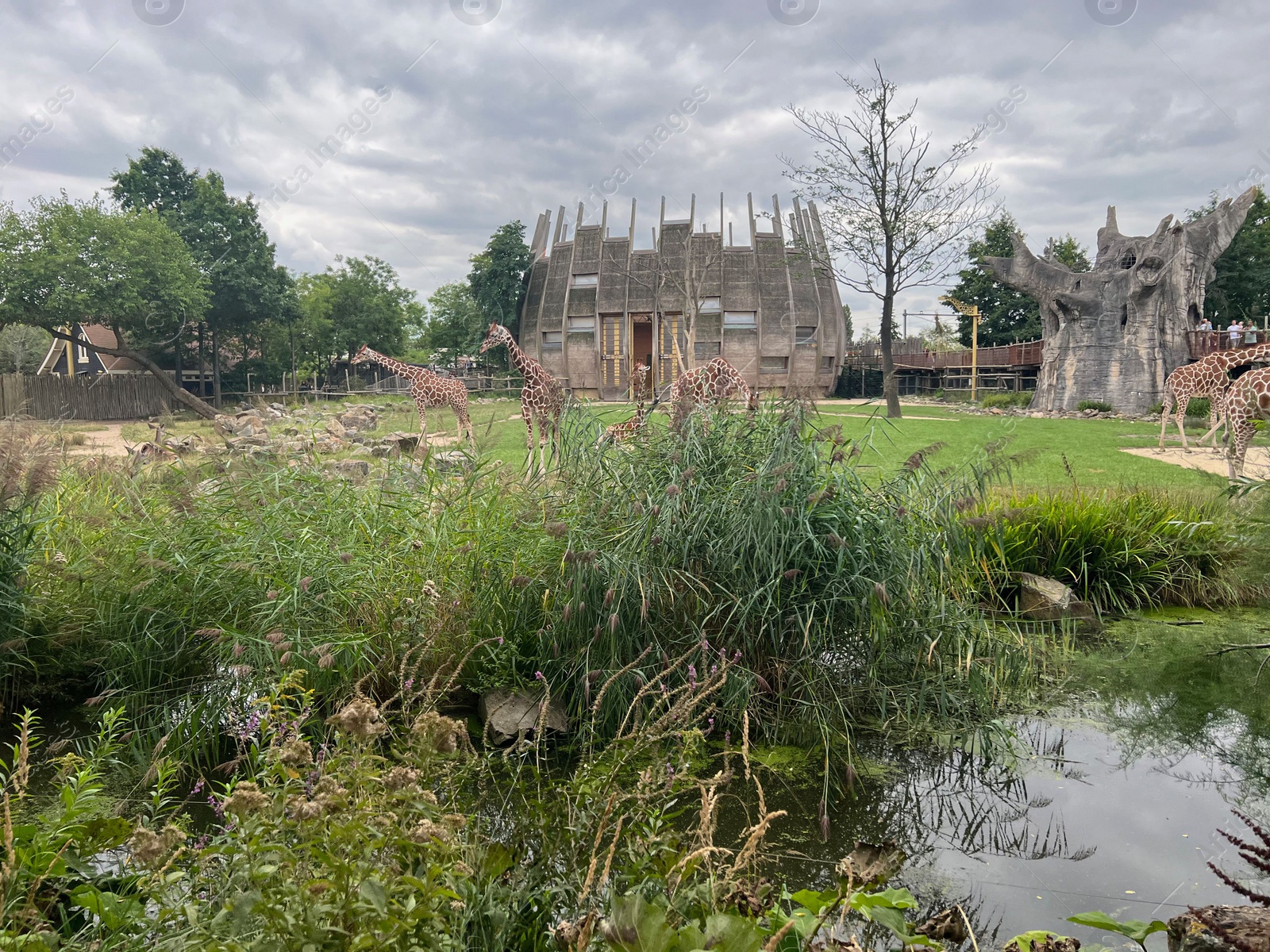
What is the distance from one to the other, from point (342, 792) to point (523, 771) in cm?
205

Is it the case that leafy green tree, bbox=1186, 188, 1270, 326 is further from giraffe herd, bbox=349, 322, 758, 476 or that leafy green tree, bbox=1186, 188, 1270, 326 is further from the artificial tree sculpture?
giraffe herd, bbox=349, 322, 758, 476

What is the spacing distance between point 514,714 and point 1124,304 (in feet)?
75.9

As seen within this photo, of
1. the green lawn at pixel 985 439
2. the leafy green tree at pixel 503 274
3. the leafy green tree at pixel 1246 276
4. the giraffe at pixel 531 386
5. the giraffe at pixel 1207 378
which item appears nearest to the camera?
the green lawn at pixel 985 439

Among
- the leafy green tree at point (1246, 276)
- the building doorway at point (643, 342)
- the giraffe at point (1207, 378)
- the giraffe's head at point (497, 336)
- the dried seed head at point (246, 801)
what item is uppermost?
the leafy green tree at point (1246, 276)

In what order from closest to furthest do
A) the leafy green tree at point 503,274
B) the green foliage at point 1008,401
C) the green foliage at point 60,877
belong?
the green foliage at point 60,877 → the green foliage at point 1008,401 → the leafy green tree at point 503,274

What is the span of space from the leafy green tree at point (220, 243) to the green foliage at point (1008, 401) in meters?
22.7

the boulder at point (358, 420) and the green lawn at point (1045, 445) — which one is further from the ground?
the boulder at point (358, 420)

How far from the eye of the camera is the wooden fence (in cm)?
2162

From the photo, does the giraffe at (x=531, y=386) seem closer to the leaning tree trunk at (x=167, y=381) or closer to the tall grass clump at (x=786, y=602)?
the tall grass clump at (x=786, y=602)

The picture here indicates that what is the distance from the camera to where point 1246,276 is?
29.5 metres

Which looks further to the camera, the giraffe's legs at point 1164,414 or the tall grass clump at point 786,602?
the giraffe's legs at point 1164,414

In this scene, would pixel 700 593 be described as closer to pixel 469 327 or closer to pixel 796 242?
pixel 796 242

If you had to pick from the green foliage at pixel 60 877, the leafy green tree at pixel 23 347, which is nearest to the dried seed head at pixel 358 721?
the green foliage at pixel 60 877

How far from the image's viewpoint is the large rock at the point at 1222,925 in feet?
5.08
